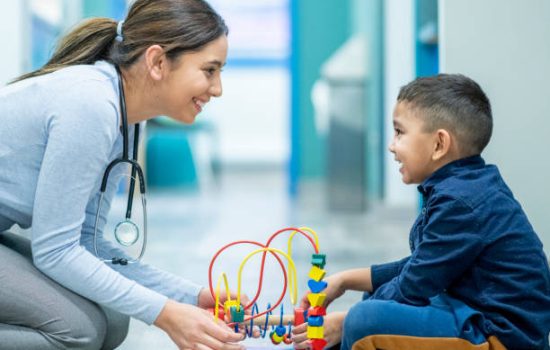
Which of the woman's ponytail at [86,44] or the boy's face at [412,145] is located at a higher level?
the woman's ponytail at [86,44]

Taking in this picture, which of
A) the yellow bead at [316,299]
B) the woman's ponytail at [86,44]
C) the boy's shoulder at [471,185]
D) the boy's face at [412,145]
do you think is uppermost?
the woman's ponytail at [86,44]

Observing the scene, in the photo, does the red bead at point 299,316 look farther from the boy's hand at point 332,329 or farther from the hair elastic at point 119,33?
the hair elastic at point 119,33

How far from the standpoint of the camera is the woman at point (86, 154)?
1.18 meters

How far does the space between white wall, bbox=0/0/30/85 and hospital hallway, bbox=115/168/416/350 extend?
83 centimetres

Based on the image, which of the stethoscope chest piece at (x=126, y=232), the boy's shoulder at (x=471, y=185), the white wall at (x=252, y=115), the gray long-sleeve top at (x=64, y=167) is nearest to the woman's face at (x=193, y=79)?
the gray long-sleeve top at (x=64, y=167)

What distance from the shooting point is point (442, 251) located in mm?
1190

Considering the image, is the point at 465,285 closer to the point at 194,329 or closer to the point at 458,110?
the point at 458,110

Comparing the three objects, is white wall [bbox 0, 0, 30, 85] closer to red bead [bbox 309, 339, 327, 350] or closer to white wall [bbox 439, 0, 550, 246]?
white wall [bbox 439, 0, 550, 246]

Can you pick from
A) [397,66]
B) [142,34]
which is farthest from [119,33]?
[397,66]

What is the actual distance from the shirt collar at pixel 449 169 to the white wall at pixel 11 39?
1877 millimetres

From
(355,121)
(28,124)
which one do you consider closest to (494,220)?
(28,124)

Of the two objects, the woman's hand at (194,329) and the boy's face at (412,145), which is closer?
the woman's hand at (194,329)

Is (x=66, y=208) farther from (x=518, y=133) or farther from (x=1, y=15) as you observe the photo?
(x=1, y=15)

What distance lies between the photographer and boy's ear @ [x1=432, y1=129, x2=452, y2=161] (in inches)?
50.9
